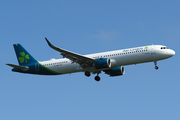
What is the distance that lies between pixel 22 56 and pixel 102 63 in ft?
52.3

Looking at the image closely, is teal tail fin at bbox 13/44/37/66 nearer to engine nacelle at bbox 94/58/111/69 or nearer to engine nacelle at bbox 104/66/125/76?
engine nacelle at bbox 94/58/111/69

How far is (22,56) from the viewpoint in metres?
53.0

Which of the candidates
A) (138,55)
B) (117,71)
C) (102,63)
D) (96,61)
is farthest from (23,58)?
(138,55)

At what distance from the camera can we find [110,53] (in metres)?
46.0

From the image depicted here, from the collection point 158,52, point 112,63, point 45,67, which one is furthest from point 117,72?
point 45,67

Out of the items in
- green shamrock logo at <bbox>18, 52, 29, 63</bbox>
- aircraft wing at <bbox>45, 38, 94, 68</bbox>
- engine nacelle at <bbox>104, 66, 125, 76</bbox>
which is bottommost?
engine nacelle at <bbox>104, 66, 125, 76</bbox>

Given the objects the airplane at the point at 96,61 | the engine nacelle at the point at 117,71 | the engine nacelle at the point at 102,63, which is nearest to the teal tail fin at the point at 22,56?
the airplane at the point at 96,61

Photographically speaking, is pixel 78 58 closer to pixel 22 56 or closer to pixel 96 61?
pixel 96 61

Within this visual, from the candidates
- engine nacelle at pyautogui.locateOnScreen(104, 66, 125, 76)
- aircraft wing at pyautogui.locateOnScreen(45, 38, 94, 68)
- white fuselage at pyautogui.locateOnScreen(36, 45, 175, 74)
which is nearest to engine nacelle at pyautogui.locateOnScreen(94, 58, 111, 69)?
white fuselage at pyautogui.locateOnScreen(36, 45, 175, 74)

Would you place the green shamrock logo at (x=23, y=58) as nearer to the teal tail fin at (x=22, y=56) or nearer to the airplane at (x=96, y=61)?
the teal tail fin at (x=22, y=56)

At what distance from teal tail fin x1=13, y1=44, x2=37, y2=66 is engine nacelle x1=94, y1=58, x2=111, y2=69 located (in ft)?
39.5

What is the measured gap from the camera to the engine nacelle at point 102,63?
44575mm

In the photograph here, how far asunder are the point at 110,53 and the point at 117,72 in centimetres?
551

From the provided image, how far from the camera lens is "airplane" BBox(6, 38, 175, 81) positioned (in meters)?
44.3
